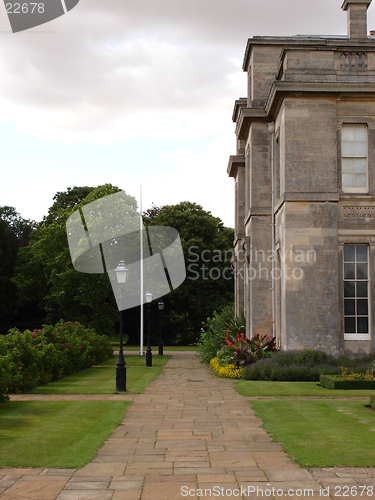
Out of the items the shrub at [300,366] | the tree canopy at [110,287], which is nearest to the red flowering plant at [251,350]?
the shrub at [300,366]

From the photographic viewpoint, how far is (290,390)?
13695 millimetres

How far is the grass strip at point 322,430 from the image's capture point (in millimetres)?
6906

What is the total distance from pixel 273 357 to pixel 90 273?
22976 millimetres

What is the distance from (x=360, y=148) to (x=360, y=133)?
1.66ft

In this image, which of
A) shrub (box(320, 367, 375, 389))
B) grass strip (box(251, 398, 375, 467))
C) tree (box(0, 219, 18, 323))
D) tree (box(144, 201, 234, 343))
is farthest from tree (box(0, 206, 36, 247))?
grass strip (box(251, 398, 375, 467))

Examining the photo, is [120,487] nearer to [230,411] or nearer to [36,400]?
[230,411]

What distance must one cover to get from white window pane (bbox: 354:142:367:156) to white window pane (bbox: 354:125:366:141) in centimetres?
16

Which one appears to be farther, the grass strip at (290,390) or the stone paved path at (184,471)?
the grass strip at (290,390)

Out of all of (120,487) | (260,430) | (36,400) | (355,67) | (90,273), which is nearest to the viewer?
(120,487)

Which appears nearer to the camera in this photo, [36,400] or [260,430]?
[260,430]

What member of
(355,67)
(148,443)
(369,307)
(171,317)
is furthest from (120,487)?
(171,317)

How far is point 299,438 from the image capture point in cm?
807

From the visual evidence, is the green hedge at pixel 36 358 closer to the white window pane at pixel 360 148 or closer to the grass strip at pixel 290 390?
the grass strip at pixel 290 390

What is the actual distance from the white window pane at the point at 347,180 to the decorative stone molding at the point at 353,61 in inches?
140
